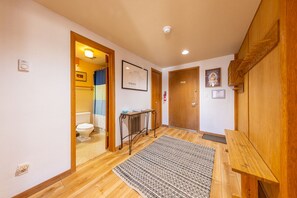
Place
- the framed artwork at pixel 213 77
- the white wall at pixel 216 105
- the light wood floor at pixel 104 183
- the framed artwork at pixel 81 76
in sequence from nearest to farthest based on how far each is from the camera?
the light wood floor at pixel 104 183, the white wall at pixel 216 105, the framed artwork at pixel 213 77, the framed artwork at pixel 81 76

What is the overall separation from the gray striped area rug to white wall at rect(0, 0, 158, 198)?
0.98 meters

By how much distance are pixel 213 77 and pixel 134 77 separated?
2.31m

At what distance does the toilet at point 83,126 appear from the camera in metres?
2.78

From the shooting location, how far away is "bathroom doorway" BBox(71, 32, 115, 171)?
78.2 inches

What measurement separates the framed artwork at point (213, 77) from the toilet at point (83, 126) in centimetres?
359

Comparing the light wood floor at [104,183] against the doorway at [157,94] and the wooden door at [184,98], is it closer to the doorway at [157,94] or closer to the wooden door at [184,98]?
the wooden door at [184,98]

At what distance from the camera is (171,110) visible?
4.07 meters

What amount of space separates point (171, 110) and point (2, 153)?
3.80m

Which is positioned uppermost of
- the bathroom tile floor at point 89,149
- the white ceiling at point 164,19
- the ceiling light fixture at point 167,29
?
the white ceiling at point 164,19

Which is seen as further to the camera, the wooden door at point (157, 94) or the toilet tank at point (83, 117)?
the wooden door at point (157, 94)

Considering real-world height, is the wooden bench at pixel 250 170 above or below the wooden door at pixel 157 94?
below

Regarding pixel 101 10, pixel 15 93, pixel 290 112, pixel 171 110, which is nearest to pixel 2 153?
pixel 15 93

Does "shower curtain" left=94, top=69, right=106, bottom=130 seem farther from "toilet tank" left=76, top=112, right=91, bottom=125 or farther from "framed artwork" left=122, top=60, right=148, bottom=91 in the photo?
"framed artwork" left=122, top=60, right=148, bottom=91

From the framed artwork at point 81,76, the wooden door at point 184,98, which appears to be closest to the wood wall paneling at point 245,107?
the wooden door at point 184,98
